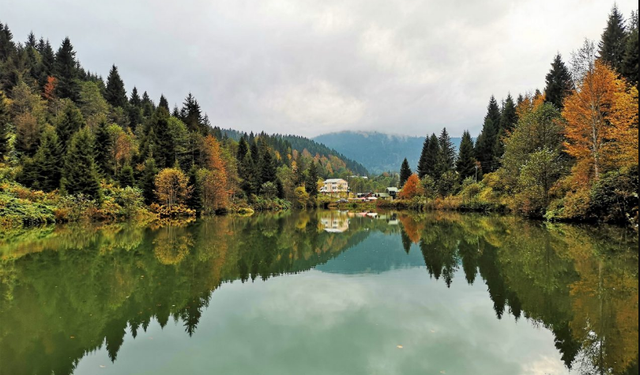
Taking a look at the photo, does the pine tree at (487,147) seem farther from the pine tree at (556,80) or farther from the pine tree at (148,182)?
the pine tree at (148,182)

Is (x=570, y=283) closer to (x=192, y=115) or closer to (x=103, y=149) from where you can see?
(x=103, y=149)

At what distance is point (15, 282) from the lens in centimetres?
880

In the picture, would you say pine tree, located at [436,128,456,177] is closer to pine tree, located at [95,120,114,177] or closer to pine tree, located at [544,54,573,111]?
pine tree, located at [544,54,573,111]

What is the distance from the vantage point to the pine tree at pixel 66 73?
2106 inches

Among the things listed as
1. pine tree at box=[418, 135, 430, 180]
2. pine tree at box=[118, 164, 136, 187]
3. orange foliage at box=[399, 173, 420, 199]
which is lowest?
orange foliage at box=[399, 173, 420, 199]

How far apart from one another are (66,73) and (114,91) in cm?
879

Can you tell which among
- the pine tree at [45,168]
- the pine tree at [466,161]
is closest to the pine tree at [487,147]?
the pine tree at [466,161]

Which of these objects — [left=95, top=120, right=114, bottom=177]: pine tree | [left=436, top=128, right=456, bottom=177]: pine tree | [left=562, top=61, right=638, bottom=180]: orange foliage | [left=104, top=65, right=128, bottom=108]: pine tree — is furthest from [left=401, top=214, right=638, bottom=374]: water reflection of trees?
[left=104, top=65, right=128, bottom=108]: pine tree

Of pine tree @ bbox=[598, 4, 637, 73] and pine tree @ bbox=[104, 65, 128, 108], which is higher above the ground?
pine tree @ bbox=[104, 65, 128, 108]

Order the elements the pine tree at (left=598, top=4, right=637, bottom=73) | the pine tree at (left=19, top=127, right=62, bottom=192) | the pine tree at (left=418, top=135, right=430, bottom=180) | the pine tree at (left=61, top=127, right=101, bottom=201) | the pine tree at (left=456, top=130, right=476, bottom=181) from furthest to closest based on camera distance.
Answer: the pine tree at (left=418, top=135, right=430, bottom=180) < the pine tree at (left=456, top=130, right=476, bottom=181) < the pine tree at (left=598, top=4, right=637, bottom=73) < the pine tree at (left=61, top=127, right=101, bottom=201) < the pine tree at (left=19, top=127, right=62, bottom=192)

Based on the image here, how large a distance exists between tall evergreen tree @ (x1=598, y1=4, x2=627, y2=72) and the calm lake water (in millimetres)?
30888

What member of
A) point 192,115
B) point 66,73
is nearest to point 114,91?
point 66,73

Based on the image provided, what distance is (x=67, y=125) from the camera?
34312 millimetres

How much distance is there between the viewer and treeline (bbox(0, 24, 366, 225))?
28.3 metres
